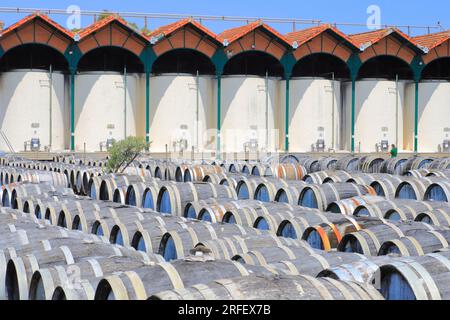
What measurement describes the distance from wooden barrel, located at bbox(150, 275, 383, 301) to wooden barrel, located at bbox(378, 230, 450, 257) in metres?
2.86

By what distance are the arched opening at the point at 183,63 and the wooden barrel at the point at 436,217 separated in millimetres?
34497

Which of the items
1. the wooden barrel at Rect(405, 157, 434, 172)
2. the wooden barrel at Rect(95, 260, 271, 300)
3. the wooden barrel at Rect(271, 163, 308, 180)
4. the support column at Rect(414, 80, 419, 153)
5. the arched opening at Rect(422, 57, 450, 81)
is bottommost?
the wooden barrel at Rect(95, 260, 271, 300)

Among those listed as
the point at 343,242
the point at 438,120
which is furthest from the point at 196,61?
the point at 343,242

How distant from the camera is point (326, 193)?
1653cm

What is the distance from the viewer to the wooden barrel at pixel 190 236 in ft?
34.1

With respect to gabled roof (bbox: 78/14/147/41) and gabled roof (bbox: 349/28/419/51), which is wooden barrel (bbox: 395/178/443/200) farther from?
gabled roof (bbox: 349/28/419/51)

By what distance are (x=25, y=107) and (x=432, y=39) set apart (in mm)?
Answer: 25190

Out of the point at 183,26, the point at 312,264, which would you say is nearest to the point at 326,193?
the point at 312,264

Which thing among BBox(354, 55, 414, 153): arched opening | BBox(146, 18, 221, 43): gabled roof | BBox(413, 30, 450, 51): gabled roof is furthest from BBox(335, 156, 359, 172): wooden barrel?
BBox(413, 30, 450, 51): gabled roof

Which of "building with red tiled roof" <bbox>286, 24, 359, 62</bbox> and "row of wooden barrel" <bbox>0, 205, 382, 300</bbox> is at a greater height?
"building with red tiled roof" <bbox>286, 24, 359, 62</bbox>

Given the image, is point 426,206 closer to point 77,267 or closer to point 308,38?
point 77,267

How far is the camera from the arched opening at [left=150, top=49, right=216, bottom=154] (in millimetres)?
45562

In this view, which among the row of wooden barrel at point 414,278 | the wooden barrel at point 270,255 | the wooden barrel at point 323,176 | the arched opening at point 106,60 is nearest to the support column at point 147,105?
the arched opening at point 106,60

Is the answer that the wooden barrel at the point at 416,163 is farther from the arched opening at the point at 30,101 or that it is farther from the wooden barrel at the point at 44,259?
the arched opening at the point at 30,101
